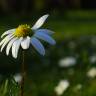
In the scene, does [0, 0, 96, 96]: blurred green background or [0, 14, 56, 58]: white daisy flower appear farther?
[0, 0, 96, 96]: blurred green background

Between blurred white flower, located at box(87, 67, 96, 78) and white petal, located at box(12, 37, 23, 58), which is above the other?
white petal, located at box(12, 37, 23, 58)

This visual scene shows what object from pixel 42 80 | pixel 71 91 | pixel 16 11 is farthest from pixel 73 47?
pixel 16 11

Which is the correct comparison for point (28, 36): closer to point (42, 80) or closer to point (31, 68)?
point (42, 80)

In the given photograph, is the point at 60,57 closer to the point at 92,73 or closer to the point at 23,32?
the point at 92,73

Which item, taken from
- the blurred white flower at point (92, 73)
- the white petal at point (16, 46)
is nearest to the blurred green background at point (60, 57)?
the blurred white flower at point (92, 73)

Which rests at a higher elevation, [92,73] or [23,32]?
[23,32]

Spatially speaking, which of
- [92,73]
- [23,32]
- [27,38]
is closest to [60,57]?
[92,73]

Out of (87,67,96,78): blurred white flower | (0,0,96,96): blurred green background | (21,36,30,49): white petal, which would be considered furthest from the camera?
(0,0,96,96): blurred green background

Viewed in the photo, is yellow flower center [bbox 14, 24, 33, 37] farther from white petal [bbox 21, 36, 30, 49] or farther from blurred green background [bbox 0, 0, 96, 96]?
blurred green background [bbox 0, 0, 96, 96]

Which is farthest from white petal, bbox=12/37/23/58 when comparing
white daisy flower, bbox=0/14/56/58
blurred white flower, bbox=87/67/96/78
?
blurred white flower, bbox=87/67/96/78
